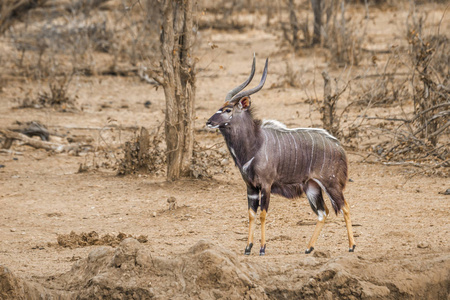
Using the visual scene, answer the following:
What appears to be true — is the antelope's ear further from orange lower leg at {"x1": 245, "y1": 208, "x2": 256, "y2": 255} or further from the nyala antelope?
orange lower leg at {"x1": 245, "y1": 208, "x2": 256, "y2": 255}

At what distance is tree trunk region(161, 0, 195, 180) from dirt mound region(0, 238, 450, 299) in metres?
3.83

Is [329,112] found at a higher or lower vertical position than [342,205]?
lower

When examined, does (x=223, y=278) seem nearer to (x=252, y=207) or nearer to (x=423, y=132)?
(x=252, y=207)

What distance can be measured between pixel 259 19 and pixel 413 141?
1228cm

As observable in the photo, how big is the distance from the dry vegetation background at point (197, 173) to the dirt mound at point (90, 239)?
0.06ft

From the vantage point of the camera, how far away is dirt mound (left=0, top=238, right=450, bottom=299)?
5156mm

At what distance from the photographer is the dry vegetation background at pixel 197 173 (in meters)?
5.30

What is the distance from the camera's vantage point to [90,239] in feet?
23.4

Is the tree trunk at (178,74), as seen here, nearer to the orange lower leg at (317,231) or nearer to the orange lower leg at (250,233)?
the orange lower leg at (250,233)

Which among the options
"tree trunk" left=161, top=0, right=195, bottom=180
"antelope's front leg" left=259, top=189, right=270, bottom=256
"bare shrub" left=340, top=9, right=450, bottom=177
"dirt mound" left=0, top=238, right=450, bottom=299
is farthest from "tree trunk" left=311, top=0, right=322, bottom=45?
"dirt mound" left=0, top=238, right=450, bottom=299

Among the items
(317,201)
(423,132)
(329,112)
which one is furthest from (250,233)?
(423,132)

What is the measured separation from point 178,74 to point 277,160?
3217mm

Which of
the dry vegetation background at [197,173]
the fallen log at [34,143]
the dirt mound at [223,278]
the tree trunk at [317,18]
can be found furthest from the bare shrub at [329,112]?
the tree trunk at [317,18]

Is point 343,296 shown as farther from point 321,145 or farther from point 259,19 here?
point 259,19
